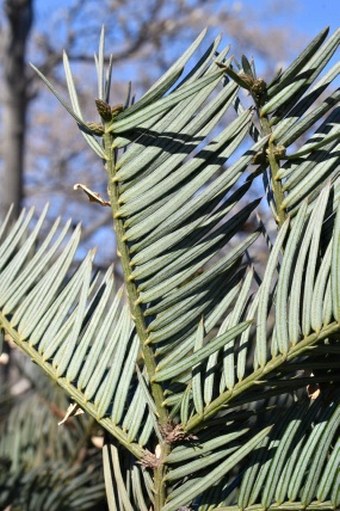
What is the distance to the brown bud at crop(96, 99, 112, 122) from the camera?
419 millimetres

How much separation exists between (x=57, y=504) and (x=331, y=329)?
45 cm

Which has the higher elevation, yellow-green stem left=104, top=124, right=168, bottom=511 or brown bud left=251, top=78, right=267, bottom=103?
brown bud left=251, top=78, right=267, bottom=103

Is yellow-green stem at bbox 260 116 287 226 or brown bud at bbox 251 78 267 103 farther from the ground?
brown bud at bbox 251 78 267 103

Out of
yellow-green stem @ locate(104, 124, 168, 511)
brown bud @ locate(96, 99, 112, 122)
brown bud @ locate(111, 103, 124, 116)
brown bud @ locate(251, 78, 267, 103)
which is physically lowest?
yellow-green stem @ locate(104, 124, 168, 511)

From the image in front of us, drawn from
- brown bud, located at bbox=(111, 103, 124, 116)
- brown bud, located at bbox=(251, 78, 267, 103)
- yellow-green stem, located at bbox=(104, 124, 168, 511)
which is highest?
brown bud, located at bbox=(111, 103, 124, 116)

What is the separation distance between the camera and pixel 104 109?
0.42 m

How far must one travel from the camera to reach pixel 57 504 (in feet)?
2.43

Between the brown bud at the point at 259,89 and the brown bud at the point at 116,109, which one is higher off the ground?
the brown bud at the point at 116,109

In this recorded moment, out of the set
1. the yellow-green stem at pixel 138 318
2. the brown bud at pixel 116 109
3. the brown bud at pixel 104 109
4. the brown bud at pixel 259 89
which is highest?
the brown bud at pixel 104 109

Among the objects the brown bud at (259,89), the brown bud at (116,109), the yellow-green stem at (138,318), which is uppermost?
the brown bud at (116,109)

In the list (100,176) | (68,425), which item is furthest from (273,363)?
(100,176)

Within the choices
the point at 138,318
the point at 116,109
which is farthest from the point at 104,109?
the point at 138,318

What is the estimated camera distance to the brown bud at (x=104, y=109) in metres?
0.42

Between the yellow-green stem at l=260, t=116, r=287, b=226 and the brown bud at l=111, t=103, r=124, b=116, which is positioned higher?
the brown bud at l=111, t=103, r=124, b=116
